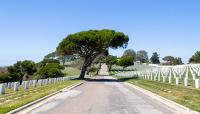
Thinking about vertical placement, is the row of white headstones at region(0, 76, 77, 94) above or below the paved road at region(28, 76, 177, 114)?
above

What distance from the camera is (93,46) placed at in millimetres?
70062

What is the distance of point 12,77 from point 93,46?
122 ft

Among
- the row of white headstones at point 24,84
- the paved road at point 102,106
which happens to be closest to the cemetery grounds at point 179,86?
the paved road at point 102,106

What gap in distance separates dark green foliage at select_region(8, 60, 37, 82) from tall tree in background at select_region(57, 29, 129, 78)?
113ft

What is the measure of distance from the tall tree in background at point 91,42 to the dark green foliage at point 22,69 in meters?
34.6

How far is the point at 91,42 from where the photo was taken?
68.9 meters

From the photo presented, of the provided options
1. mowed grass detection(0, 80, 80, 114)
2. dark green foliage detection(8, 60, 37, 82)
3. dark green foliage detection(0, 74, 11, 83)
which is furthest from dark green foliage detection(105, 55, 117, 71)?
mowed grass detection(0, 80, 80, 114)

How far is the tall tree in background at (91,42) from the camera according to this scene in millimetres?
68125

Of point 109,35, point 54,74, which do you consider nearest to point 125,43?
point 109,35

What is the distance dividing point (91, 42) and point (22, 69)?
45.0 m

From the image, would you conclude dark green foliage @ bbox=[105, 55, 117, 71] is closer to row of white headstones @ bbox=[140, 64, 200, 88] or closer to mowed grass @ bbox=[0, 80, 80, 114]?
row of white headstones @ bbox=[140, 64, 200, 88]

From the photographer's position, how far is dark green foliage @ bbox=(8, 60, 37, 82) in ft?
339

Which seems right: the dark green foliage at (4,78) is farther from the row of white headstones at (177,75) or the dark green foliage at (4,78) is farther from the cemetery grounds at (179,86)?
the cemetery grounds at (179,86)

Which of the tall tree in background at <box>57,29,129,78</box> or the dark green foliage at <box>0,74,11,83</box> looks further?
the dark green foliage at <box>0,74,11,83</box>
